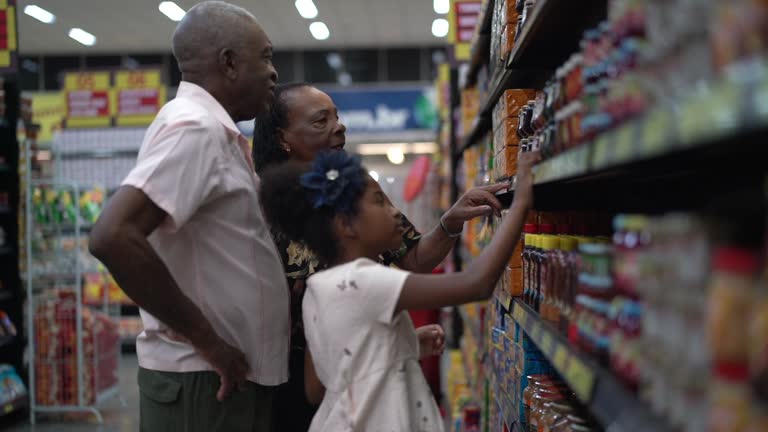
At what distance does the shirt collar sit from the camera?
6.66 feet

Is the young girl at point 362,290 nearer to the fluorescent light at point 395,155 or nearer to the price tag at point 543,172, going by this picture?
the price tag at point 543,172

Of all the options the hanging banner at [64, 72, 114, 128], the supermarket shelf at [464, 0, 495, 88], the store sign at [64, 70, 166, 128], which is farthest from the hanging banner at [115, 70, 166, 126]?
the supermarket shelf at [464, 0, 495, 88]

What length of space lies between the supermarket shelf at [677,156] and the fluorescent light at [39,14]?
33.2 feet

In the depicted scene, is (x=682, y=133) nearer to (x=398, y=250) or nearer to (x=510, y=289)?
(x=510, y=289)

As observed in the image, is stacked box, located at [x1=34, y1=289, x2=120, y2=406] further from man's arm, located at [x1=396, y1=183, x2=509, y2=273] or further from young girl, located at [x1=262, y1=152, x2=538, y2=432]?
young girl, located at [x1=262, y1=152, x2=538, y2=432]

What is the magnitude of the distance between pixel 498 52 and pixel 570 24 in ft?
2.32

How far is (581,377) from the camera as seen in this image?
1.38m

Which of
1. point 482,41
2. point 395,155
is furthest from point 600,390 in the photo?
point 395,155

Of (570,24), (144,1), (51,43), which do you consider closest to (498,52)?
(570,24)

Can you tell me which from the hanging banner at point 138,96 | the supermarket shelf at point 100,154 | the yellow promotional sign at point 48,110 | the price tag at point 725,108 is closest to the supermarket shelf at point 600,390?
the price tag at point 725,108

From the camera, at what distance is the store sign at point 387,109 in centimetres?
1432

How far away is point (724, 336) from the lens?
883 mm

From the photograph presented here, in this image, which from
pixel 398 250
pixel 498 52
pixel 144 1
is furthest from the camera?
pixel 144 1

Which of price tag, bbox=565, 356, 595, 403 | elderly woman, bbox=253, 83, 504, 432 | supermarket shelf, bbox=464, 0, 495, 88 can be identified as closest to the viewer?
price tag, bbox=565, 356, 595, 403
